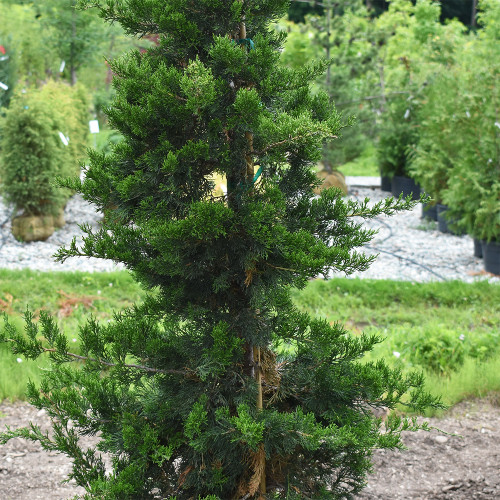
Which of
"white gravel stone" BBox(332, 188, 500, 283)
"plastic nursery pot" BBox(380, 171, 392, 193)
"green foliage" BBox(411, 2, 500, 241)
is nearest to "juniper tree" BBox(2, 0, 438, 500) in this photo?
"white gravel stone" BBox(332, 188, 500, 283)

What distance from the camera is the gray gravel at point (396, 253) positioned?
8422 millimetres

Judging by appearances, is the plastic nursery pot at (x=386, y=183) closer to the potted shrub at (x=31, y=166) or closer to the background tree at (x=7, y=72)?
the potted shrub at (x=31, y=166)

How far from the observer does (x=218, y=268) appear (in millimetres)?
2260

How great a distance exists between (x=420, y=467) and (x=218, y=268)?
2.00m

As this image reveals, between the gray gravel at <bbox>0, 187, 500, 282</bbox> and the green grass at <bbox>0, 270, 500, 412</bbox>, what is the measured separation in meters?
0.70

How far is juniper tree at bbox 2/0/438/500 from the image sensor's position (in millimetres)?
2021

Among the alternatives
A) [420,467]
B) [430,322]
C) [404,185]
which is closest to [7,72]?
[404,185]

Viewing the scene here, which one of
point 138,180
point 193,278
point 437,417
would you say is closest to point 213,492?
point 193,278

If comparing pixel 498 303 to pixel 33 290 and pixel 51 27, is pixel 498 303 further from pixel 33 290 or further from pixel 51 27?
pixel 51 27

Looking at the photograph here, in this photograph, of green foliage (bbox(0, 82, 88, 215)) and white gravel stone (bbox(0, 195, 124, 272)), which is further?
green foliage (bbox(0, 82, 88, 215))

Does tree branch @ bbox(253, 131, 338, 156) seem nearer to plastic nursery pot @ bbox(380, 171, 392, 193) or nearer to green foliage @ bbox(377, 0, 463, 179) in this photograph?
green foliage @ bbox(377, 0, 463, 179)

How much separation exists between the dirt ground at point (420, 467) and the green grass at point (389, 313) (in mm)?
337

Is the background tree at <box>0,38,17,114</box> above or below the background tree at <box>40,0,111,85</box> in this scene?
below

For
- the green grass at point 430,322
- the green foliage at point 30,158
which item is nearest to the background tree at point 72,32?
the green foliage at point 30,158
